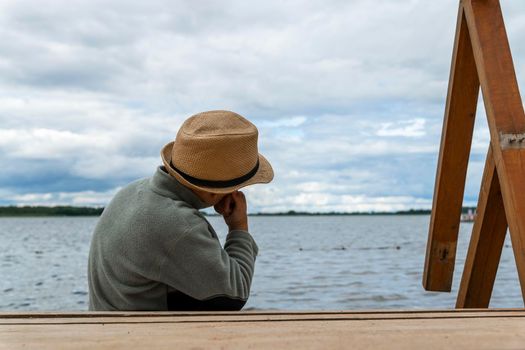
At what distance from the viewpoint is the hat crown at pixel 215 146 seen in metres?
2.31

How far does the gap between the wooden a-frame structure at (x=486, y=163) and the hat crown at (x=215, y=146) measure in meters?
1.00

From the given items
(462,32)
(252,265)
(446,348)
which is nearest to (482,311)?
(446,348)

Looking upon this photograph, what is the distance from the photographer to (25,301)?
42.8 ft

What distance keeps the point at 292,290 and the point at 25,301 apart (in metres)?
5.14

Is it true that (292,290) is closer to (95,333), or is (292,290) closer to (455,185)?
(455,185)

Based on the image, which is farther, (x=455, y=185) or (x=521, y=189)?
(x=455, y=185)

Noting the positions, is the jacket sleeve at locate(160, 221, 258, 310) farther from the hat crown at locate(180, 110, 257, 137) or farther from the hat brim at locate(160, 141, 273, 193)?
the hat crown at locate(180, 110, 257, 137)

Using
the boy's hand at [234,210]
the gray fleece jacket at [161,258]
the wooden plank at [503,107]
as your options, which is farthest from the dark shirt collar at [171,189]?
the wooden plank at [503,107]

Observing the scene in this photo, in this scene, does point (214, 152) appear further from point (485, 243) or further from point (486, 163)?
point (485, 243)

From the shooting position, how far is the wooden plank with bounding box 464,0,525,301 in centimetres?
256

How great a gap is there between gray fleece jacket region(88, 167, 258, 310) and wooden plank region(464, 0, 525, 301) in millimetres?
1025

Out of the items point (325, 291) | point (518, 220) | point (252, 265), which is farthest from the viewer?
point (325, 291)

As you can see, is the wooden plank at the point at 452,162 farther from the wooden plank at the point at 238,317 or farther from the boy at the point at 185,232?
the wooden plank at the point at 238,317

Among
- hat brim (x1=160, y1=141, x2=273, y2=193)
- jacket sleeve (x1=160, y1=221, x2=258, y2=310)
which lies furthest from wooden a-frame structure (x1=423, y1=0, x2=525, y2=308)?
jacket sleeve (x1=160, y1=221, x2=258, y2=310)
